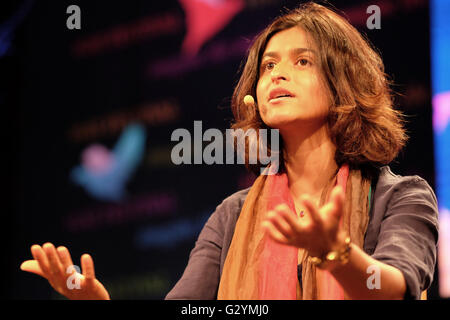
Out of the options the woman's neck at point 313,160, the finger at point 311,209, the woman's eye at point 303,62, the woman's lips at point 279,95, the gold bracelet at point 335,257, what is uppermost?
the woman's eye at point 303,62

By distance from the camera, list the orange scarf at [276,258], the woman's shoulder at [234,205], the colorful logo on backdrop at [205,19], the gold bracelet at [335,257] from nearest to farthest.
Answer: the gold bracelet at [335,257]
the orange scarf at [276,258]
the woman's shoulder at [234,205]
the colorful logo on backdrop at [205,19]

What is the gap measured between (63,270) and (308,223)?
57 cm

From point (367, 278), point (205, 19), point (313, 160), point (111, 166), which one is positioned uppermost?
point (205, 19)

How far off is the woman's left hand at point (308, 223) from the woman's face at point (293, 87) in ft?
1.82

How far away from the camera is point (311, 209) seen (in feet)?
3.01

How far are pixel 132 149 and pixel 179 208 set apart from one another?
0.42m

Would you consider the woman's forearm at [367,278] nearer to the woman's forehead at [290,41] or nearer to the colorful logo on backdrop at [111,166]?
the woman's forehead at [290,41]

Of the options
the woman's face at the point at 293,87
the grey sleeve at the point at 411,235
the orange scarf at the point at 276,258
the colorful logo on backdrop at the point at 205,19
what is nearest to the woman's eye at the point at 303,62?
the woman's face at the point at 293,87

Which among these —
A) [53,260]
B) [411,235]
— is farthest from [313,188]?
[53,260]

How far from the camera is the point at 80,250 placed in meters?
2.96

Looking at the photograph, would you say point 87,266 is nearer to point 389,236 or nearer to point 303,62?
point 389,236

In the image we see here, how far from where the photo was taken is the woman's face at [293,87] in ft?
4.84
